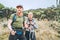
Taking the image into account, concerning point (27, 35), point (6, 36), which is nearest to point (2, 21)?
point (6, 36)

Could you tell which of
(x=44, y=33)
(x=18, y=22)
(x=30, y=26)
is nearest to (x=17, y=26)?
(x=18, y=22)

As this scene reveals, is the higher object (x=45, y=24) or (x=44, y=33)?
(x=45, y=24)

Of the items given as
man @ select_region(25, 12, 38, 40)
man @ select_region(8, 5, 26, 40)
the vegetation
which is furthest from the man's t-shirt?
the vegetation

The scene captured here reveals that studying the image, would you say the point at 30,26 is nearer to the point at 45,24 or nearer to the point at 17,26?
the point at 17,26

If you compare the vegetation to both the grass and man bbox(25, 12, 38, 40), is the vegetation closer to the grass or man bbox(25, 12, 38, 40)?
the grass

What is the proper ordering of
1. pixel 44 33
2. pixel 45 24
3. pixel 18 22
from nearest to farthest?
pixel 18 22 → pixel 44 33 → pixel 45 24

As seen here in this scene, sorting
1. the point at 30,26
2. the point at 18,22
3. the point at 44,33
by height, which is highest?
the point at 18,22

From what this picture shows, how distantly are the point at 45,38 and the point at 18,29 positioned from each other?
9.13ft

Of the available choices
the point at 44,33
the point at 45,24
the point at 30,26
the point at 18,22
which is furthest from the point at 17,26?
the point at 45,24

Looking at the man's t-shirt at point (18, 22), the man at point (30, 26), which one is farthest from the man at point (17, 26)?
the man at point (30, 26)

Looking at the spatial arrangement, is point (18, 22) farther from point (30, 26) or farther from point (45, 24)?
point (45, 24)

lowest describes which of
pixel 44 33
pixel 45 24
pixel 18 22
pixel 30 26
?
pixel 44 33

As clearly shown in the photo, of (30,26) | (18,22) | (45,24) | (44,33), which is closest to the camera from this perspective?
(18,22)

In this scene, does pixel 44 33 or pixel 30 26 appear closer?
pixel 30 26
